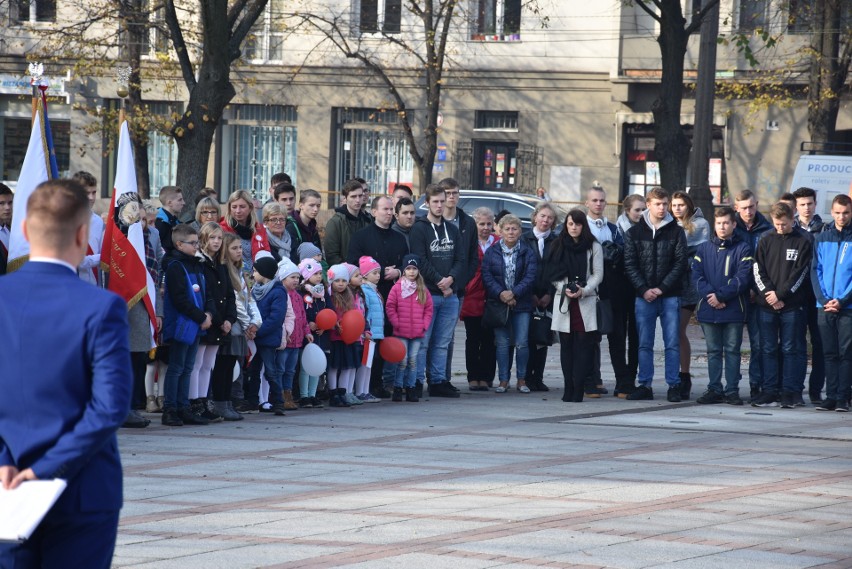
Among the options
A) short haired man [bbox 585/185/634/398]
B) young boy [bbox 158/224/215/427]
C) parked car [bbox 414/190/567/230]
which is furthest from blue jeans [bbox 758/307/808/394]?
parked car [bbox 414/190/567/230]

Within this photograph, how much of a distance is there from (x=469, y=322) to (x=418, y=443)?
4.14 metres

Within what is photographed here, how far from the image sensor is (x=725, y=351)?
14.1 meters

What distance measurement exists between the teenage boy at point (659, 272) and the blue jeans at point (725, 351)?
336 millimetres

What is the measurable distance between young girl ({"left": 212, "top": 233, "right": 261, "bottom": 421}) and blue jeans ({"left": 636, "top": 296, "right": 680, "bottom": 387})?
4169mm

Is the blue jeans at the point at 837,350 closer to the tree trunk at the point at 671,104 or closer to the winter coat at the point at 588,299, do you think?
the winter coat at the point at 588,299

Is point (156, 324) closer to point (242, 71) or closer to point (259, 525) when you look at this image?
point (259, 525)

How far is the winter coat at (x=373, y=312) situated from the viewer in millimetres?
13789

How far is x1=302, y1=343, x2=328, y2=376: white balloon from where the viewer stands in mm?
12992

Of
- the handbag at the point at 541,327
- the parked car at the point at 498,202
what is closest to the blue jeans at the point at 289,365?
the handbag at the point at 541,327

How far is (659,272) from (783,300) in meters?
1.25

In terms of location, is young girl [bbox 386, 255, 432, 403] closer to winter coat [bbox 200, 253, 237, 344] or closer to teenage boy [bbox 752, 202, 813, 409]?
winter coat [bbox 200, 253, 237, 344]

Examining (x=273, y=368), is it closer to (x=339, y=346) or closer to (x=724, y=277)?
(x=339, y=346)

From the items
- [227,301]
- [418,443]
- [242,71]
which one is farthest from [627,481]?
[242,71]

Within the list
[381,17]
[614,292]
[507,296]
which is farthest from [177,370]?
[381,17]
